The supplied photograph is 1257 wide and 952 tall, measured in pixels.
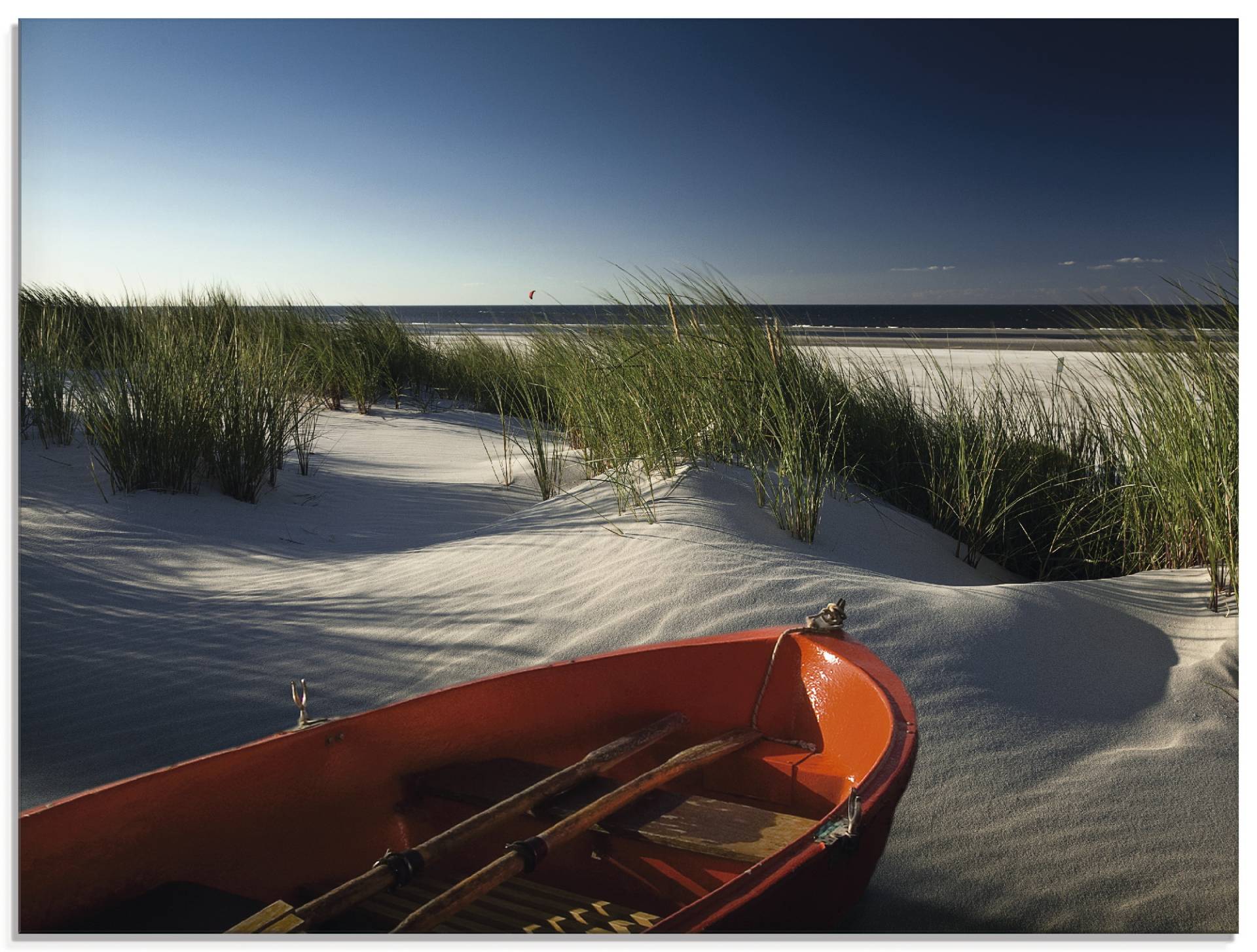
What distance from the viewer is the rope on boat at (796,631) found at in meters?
1.68

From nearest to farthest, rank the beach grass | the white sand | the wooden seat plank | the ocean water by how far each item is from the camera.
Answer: the wooden seat plank, the white sand, the beach grass, the ocean water

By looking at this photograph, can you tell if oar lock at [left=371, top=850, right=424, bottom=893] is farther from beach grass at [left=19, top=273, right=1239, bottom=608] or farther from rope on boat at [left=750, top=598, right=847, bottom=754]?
beach grass at [left=19, top=273, right=1239, bottom=608]

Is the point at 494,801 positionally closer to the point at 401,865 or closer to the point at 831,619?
the point at 401,865

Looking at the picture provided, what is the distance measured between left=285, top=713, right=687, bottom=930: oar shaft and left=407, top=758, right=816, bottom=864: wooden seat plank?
0.12 ft

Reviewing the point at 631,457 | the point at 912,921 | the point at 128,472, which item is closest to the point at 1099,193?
the point at 631,457

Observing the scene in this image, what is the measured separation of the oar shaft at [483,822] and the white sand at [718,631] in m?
0.23

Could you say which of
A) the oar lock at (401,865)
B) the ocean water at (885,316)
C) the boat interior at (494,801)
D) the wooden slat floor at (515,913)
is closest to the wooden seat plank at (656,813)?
the boat interior at (494,801)

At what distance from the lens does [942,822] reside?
5.47 feet

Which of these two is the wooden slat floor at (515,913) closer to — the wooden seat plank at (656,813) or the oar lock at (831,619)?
the wooden seat plank at (656,813)

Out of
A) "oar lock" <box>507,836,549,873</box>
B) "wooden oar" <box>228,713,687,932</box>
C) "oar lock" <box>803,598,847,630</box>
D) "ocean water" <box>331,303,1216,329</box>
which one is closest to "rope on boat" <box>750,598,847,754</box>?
"oar lock" <box>803,598,847,630</box>

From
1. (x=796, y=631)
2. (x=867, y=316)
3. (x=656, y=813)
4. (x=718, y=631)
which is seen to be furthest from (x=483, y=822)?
(x=867, y=316)

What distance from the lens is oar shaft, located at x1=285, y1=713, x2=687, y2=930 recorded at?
3.61 ft

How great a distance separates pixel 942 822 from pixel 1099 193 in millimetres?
3783

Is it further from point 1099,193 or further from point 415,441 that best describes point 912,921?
point 415,441
